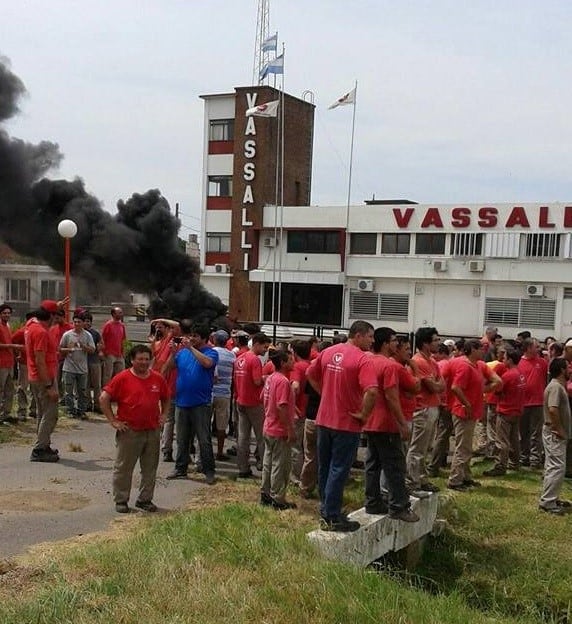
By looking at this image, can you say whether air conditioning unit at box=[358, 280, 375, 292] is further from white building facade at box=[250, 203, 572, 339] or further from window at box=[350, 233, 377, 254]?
window at box=[350, 233, 377, 254]

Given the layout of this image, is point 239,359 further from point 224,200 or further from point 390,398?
point 224,200

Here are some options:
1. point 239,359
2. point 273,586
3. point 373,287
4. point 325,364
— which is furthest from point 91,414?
point 373,287

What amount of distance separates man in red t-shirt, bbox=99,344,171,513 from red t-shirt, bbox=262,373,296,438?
1.05 m

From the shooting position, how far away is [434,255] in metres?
31.6

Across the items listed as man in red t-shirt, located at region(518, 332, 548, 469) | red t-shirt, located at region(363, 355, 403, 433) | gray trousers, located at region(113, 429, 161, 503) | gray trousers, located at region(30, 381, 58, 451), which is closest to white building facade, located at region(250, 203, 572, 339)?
man in red t-shirt, located at region(518, 332, 548, 469)

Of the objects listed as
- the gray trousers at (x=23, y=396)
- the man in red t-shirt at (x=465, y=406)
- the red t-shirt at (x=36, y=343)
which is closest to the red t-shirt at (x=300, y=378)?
the man in red t-shirt at (x=465, y=406)

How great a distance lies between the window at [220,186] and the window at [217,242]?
6.38 feet

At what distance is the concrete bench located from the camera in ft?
18.8

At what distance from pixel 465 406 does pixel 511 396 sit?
4.62ft

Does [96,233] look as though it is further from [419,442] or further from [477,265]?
[477,265]

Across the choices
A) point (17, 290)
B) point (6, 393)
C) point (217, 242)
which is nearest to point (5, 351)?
point (6, 393)

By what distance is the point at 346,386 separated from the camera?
19.9 ft

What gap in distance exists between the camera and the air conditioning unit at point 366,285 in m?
32.6

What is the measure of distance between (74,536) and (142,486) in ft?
3.13
